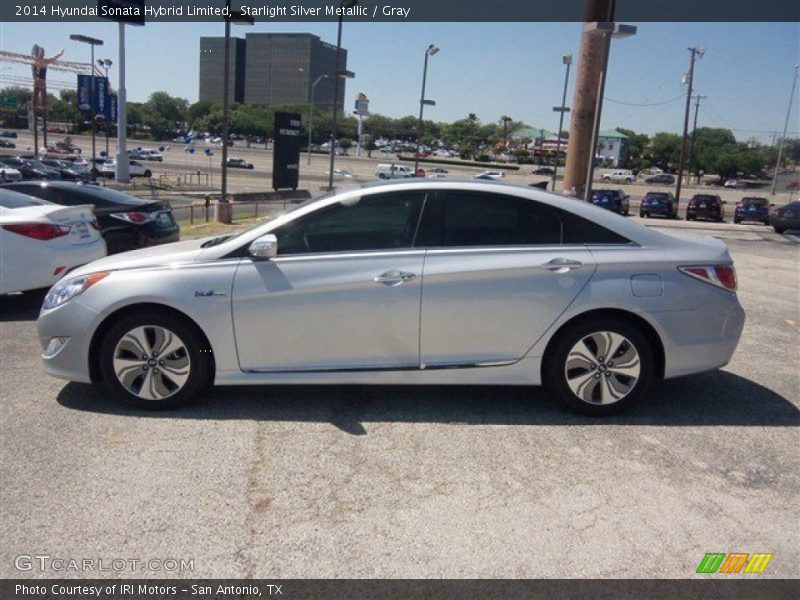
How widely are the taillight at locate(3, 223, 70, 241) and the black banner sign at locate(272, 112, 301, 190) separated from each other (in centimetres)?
2328

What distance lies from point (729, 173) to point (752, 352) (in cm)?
11372

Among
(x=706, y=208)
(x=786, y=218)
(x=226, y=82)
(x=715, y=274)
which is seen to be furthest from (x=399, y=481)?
(x=706, y=208)

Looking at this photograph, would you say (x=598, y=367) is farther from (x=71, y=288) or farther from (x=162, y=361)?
(x=71, y=288)

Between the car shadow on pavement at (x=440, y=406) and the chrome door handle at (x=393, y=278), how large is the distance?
2.93 ft

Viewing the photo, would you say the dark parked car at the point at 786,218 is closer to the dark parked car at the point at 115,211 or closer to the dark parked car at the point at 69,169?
the dark parked car at the point at 115,211

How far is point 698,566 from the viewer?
9.98 feet

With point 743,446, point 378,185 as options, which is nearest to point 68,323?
point 378,185

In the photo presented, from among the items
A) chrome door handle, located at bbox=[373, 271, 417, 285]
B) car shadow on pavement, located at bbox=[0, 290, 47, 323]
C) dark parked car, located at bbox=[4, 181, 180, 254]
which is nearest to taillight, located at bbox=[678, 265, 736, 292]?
chrome door handle, located at bbox=[373, 271, 417, 285]

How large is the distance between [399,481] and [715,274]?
2630mm

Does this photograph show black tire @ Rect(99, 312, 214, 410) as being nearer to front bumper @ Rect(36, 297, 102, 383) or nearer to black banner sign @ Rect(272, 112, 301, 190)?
front bumper @ Rect(36, 297, 102, 383)

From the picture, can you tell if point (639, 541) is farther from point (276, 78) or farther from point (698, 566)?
point (276, 78)

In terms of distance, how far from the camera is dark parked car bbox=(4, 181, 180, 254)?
9.96 meters

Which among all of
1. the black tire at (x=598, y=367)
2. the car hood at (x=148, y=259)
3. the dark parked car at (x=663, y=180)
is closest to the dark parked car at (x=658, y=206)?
the black tire at (x=598, y=367)

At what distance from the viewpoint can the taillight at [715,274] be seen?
15.4ft
